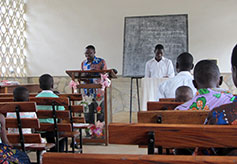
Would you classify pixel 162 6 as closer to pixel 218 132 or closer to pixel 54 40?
pixel 54 40

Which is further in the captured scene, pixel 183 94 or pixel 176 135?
pixel 183 94

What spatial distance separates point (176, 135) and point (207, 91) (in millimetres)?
886

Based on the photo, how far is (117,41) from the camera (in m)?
7.22

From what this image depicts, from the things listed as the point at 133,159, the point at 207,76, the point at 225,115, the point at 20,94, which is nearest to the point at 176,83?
the point at 207,76

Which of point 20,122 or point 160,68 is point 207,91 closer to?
point 20,122

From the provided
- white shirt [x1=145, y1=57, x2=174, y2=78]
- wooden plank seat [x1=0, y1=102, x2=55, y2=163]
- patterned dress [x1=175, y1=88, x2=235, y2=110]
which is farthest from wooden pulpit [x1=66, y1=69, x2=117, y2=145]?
patterned dress [x1=175, y1=88, x2=235, y2=110]

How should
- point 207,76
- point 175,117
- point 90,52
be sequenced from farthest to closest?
point 90,52, point 207,76, point 175,117

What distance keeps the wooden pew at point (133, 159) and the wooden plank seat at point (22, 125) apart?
1.44 m

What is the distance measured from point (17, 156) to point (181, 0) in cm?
606

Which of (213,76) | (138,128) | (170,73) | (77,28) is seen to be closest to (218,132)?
(138,128)

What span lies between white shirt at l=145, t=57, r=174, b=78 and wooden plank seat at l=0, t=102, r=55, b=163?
3652 millimetres

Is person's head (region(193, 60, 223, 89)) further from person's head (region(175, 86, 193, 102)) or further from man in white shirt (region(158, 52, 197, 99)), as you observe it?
man in white shirt (region(158, 52, 197, 99))

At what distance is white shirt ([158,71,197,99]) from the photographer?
307 cm

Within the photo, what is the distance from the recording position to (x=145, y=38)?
6.95 meters
